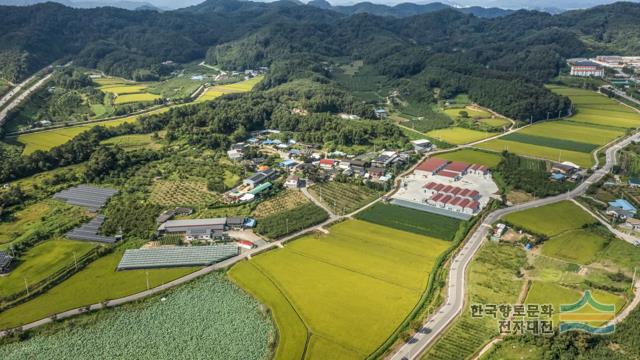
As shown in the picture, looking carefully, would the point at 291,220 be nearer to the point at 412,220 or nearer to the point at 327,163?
the point at 412,220

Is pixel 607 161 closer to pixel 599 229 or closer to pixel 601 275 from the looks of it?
pixel 599 229

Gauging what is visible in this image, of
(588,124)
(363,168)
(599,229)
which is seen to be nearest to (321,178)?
(363,168)

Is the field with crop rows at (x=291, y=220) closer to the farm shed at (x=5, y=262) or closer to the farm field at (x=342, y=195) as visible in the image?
the farm field at (x=342, y=195)

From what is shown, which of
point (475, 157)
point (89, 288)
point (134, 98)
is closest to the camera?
point (89, 288)

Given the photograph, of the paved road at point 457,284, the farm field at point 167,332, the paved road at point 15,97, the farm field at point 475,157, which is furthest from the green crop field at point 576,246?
the paved road at point 15,97

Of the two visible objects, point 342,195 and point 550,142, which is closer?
point 342,195

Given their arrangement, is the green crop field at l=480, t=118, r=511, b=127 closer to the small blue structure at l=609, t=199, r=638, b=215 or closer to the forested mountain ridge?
the forested mountain ridge

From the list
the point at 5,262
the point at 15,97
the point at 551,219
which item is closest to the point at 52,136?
the point at 15,97
